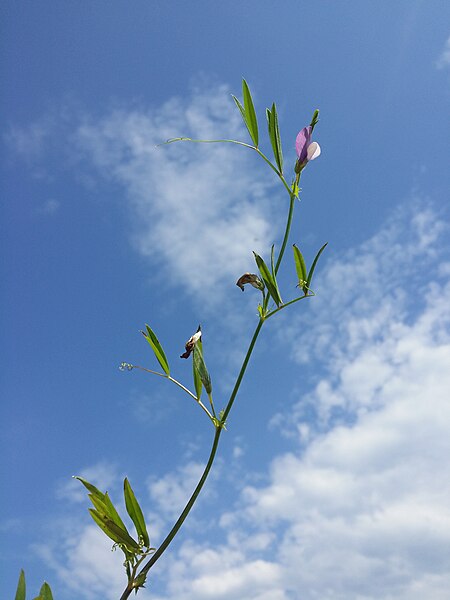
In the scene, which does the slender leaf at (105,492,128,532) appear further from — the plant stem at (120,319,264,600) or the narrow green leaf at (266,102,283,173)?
the narrow green leaf at (266,102,283,173)

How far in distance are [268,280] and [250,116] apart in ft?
1.28

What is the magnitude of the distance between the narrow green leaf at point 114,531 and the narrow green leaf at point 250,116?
77cm

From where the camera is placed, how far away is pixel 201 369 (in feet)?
3.58

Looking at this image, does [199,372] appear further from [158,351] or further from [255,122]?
[255,122]

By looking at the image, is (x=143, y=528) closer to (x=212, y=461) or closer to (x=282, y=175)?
(x=212, y=461)

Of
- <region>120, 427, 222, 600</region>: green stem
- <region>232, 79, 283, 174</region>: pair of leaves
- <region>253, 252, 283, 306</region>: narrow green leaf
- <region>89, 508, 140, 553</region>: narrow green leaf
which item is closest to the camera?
→ <region>120, 427, 222, 600</region>: green stem

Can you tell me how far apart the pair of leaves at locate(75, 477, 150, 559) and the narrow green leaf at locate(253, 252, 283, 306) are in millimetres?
428

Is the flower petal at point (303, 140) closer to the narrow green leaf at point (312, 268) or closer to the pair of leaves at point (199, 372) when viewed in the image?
the narrow green leaf at point (312, 268)

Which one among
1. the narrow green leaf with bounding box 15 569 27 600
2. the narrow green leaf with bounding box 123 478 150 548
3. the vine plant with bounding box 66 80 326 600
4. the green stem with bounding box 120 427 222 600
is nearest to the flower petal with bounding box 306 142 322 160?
the vine plant with bounding box 66 80 326 600

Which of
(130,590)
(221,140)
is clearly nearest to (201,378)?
(130,590)

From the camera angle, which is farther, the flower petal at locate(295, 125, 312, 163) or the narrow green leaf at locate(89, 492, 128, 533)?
the flower petal at locate(295, 125, 312, 163)

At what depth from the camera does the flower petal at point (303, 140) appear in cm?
110

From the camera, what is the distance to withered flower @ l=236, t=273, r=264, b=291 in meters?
1.09

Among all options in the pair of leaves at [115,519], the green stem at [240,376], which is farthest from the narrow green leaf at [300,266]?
the pair of leaves at [115,519]
